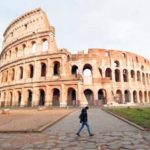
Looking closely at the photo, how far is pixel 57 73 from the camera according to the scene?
36.7 meters

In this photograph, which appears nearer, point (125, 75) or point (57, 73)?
point (57, 73)

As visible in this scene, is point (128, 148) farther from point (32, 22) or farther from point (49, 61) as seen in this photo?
point (32, 22)

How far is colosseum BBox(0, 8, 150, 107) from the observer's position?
31769mm

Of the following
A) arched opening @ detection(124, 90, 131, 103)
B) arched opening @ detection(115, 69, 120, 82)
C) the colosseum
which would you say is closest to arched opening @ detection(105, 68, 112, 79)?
the colosseum

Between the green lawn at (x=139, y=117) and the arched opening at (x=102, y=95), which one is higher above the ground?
the arched opening at (x=102, y=95)

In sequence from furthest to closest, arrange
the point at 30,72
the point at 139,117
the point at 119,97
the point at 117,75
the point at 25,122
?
the point at 117,75
the point at 119,97
the point at 30,72
the point at 139,117
the point at 25,122

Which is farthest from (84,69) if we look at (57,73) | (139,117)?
(139,117)

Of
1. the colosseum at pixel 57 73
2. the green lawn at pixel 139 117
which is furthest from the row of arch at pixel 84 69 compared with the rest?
the green lawn at pixel 139 117

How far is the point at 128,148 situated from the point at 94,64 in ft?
96.2

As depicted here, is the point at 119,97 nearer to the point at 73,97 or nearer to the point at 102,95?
the point at 102,95

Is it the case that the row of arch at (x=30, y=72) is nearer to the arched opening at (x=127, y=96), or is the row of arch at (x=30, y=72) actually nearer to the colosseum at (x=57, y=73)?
the colosseum at (x=57, y=73)

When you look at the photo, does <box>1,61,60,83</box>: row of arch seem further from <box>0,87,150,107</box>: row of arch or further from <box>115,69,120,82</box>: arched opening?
<box>115,69,120,82</box>: arched opening

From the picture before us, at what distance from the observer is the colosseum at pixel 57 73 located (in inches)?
1251

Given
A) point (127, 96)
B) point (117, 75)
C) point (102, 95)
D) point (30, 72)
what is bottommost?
point (127, 96)
